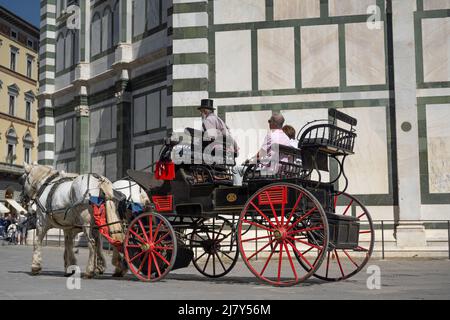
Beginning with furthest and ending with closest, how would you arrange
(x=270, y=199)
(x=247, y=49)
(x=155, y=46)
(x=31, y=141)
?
(x=31, y=141) → (x=155, y=46) → (x=247, y=49) → (x=270, y=199)

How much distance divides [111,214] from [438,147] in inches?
273

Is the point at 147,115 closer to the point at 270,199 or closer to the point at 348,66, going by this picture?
the point at 348,66

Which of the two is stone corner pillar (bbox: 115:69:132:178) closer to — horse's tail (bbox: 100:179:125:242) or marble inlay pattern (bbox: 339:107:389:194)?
marble inlay pattern (bbox: 339:107:389:194)

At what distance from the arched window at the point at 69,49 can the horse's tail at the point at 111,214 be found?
535 inches

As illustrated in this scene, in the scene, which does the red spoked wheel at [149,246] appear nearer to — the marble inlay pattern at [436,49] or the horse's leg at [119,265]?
the horse's leg at [119,265]

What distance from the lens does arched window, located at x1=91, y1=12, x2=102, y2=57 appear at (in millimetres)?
20734

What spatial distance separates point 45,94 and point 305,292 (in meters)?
17.5

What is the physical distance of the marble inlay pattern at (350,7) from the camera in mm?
14039

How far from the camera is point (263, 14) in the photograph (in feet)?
46.8

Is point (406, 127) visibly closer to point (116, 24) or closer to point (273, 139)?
point (273, 139)

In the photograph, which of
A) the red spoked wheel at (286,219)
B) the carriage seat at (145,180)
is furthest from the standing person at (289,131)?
the carriage seat at (145,180)

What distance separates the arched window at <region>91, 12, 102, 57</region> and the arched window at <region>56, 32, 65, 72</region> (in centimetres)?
213

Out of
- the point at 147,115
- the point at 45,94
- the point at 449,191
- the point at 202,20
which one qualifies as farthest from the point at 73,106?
the point at 449,191

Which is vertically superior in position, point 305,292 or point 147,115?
point 147,115
